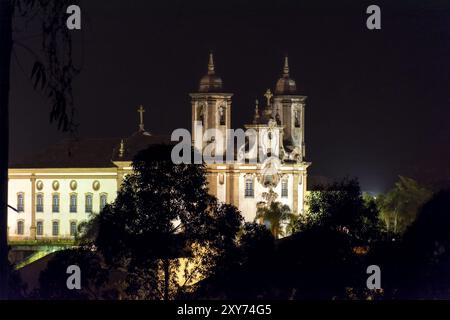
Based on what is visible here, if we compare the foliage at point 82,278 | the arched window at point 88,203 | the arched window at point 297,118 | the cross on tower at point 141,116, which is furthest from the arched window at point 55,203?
the foliage at point 82,278

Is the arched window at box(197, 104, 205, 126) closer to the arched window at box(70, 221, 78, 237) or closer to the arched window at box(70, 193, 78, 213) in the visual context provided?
the arched window at box(70, 221, 78, 237)

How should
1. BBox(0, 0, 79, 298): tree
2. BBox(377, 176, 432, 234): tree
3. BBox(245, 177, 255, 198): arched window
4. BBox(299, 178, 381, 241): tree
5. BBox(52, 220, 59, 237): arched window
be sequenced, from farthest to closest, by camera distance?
BBox(52, 220, 59, 237): arched window
BBox(245, 177, 255, 198): arched window
BBox(377, 176, 432, 234): tree
BBox(299, 178, 381, 241): tree
BBox(0, 0, 79, 298): tree

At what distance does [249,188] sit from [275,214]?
20.8 feet

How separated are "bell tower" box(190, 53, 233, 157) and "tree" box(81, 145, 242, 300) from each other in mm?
46922

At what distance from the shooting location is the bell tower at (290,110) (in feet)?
287

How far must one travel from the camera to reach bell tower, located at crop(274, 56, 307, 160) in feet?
287

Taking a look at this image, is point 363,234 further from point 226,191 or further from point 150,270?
point 226,191

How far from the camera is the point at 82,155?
298ft

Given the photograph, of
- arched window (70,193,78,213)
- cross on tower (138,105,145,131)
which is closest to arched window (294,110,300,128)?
cross on tower (138,105,145,131)

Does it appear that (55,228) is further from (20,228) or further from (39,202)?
(39,202)

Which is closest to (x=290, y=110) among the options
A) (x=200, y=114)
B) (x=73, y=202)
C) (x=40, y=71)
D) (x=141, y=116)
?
(x=200, y=114)

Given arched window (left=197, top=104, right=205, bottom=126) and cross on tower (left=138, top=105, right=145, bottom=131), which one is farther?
arched window (left=197, top=104, right=205, bottom=126)

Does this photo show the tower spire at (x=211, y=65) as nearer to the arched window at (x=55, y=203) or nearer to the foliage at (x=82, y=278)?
the arched window at (x=55, y=203)

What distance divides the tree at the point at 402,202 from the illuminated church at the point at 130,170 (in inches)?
309
